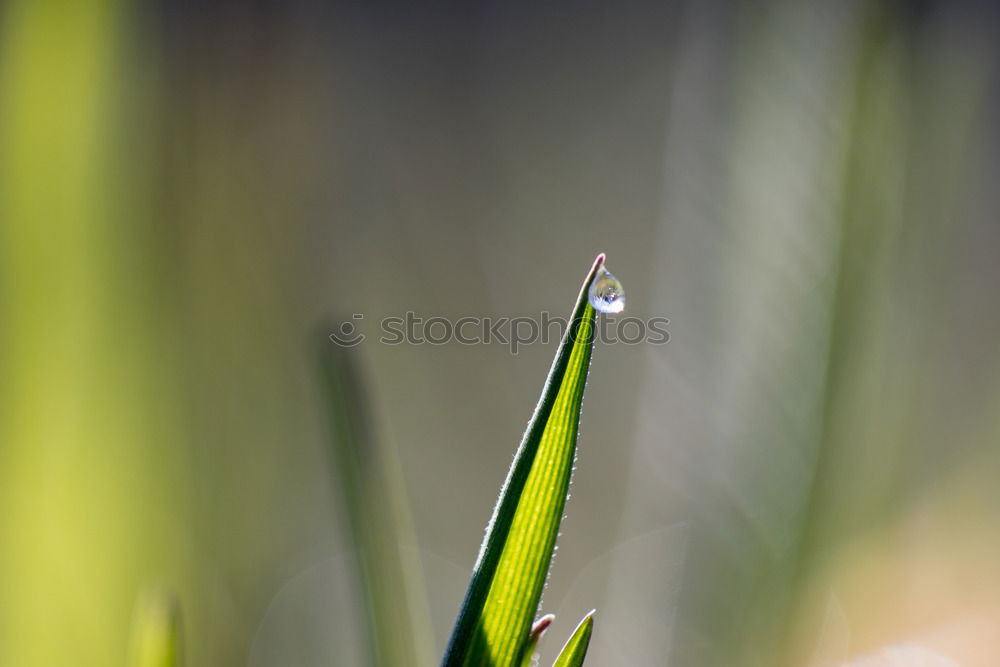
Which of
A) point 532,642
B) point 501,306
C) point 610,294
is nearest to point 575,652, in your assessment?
point 532,642

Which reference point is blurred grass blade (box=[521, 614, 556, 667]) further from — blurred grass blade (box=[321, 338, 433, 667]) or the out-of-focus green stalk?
the out-of-focus green stalk

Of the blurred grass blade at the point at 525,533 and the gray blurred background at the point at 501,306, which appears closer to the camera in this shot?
the blurred grass blade at the point at 525,533

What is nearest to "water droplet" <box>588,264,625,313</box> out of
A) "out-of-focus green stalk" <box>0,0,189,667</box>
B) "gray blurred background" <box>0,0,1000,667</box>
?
"gray blurred background" <box>0,0,1000,667</box>

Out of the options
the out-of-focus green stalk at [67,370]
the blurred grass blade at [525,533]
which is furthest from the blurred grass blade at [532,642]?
the out-of-focus green stalk at [67,370]

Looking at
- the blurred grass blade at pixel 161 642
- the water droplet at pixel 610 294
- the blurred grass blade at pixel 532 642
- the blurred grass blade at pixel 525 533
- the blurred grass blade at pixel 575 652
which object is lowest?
the blurred grass blade at pixel 161 642

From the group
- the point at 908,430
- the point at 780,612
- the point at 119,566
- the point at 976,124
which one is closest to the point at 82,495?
the point at 119,566

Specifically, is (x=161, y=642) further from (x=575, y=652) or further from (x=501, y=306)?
(x=501, y=306)

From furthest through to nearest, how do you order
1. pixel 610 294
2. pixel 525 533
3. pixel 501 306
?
pixel 501 306, pixel 610 294, pixel 525 533

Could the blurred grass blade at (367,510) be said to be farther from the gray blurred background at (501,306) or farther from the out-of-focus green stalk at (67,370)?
the out-of-focus green stalk at (67,370)
